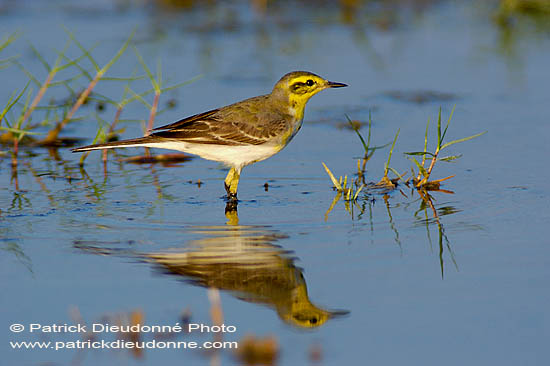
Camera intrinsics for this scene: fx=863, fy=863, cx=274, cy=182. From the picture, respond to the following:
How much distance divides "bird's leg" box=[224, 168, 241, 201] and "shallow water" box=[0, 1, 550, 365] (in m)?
0.13

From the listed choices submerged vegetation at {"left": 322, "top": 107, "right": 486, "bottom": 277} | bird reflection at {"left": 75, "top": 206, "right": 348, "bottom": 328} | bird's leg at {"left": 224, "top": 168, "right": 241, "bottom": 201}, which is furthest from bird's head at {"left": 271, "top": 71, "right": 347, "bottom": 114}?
bird reflection at {"left": 75, "top": 206, "right": 348, "bottom": 328}

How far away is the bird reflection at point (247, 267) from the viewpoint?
17.5 feet

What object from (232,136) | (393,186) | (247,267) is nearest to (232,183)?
(232,136)

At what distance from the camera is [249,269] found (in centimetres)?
596

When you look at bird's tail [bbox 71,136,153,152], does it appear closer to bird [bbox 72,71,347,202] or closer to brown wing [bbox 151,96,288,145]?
bird [bbox 72,71,347,202]

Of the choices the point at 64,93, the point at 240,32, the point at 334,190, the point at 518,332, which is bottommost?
the point at 518,332

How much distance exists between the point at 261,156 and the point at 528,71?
5471mm

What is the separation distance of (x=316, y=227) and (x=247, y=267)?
1.00 meters

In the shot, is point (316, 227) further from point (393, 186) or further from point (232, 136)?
point (232, 136)

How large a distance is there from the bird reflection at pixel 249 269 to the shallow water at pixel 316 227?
0.02 metres

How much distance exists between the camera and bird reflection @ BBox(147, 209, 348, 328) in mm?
5336

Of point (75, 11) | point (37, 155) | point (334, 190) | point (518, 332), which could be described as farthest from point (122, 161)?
point (75, 11)

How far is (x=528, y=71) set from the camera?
12023mm

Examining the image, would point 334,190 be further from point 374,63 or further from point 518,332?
point 374,63
